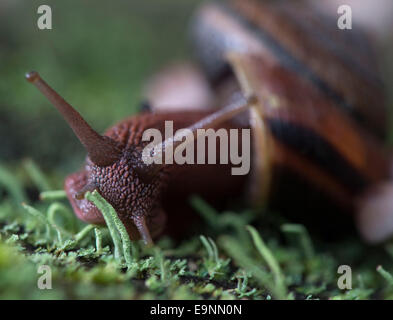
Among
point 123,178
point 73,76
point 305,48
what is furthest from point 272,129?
point 73,76

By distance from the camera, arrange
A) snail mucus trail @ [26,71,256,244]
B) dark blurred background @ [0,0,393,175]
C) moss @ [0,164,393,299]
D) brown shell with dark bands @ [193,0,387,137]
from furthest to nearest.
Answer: dark blurred background @ [0,0,393,175], brown shell with dark bands @ [193,0,387,137], snail mucus trail @ [26,71,256,244], moss @ [0,164,393,299]

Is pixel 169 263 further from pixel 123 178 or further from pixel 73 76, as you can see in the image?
pixel 73 76

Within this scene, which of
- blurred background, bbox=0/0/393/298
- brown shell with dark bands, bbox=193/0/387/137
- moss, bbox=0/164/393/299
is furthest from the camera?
brown shell with dark bands, bbox=193/0/387/137

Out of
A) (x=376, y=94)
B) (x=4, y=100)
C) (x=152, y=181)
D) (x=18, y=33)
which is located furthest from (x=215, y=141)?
(x=18, y=33)

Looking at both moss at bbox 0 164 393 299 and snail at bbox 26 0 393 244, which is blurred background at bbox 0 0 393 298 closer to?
moss at bbox 0 164 393 299

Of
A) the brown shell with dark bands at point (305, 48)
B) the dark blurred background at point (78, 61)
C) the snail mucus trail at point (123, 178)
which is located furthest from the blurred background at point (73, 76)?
the brown shell with dark bands at point (305, 48)

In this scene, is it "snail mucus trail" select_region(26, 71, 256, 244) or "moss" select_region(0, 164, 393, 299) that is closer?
"moss" select_region(0, 164, 393, 299)

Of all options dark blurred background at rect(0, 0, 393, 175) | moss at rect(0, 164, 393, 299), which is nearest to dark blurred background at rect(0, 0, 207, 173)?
dark blurred background at rect(0, 0, 393, 175)
